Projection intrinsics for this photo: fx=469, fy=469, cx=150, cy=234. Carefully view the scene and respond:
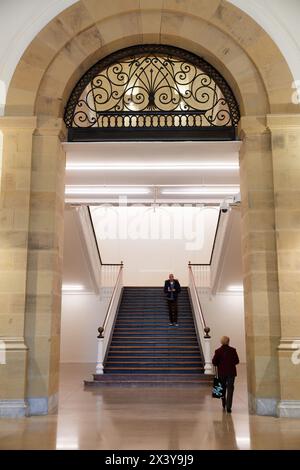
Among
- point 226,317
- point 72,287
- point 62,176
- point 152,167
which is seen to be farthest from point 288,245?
point 72,287

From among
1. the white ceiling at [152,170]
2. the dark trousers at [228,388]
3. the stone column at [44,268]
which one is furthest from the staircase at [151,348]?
the stone column at [44,268]

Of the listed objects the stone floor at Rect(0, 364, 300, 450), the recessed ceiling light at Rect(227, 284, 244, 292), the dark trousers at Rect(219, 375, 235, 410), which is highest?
the recessed ceiling light at Rect(227, 284, 244, 292)

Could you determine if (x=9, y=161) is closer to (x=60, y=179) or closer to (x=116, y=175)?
(x=60, y=179)

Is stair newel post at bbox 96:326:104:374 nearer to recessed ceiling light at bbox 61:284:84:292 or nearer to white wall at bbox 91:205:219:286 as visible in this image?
recessed ceiling light at bbox 61:284:84:292

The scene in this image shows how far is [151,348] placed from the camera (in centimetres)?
1276

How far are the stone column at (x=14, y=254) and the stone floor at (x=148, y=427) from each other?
510 mm

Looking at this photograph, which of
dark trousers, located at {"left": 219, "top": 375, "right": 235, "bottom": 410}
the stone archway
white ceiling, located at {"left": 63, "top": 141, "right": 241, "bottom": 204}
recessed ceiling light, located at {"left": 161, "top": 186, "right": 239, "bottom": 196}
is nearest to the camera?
the stone archway

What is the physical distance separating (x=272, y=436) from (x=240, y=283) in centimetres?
1151

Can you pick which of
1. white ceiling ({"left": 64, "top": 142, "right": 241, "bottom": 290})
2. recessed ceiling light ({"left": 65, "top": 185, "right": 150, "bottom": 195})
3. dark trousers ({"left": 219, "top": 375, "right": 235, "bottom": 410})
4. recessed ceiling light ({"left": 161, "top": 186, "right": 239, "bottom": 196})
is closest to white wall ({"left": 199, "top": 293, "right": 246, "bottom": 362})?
white ceiling ({"left": 64, "top": 142, "right": 241, "bottom": 290})

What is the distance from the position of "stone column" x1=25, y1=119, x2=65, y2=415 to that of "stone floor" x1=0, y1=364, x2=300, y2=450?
1.63 ft

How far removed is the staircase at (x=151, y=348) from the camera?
11.1 m

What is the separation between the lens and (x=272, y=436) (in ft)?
17.5

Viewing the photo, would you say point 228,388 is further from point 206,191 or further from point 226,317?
point 226,317

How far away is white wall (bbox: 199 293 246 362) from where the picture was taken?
17.0m
